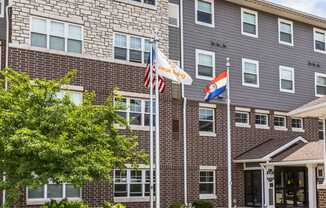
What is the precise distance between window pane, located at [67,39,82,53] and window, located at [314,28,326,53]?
17.5m

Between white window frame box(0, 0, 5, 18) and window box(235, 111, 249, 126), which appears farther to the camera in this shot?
window box(235, 111, 249, 126)

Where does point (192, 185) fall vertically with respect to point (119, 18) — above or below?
below

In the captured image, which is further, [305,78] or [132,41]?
[305,78]

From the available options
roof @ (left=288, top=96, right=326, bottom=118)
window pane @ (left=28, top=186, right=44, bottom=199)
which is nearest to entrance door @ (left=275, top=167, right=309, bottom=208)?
roof @ (left=288, top=96, right=326, bottom=118)

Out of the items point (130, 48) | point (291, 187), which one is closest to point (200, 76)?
point (130, 48)

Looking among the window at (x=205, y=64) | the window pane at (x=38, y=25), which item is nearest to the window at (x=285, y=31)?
the window at (x=205, y=64)

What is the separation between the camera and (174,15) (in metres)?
30.3

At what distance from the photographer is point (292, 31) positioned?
35.7m

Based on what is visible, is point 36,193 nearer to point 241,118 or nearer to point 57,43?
point 57,43

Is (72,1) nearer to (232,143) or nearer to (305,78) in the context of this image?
(232,143)

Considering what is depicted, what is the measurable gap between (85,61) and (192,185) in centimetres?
872

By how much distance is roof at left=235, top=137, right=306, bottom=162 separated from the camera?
98.1 feet

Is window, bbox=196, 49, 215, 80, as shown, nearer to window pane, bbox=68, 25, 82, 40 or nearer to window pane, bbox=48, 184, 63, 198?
window pane, bbox=68, 25, 82, 40

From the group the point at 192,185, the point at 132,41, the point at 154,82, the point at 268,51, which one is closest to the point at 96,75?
the point at 132,41
